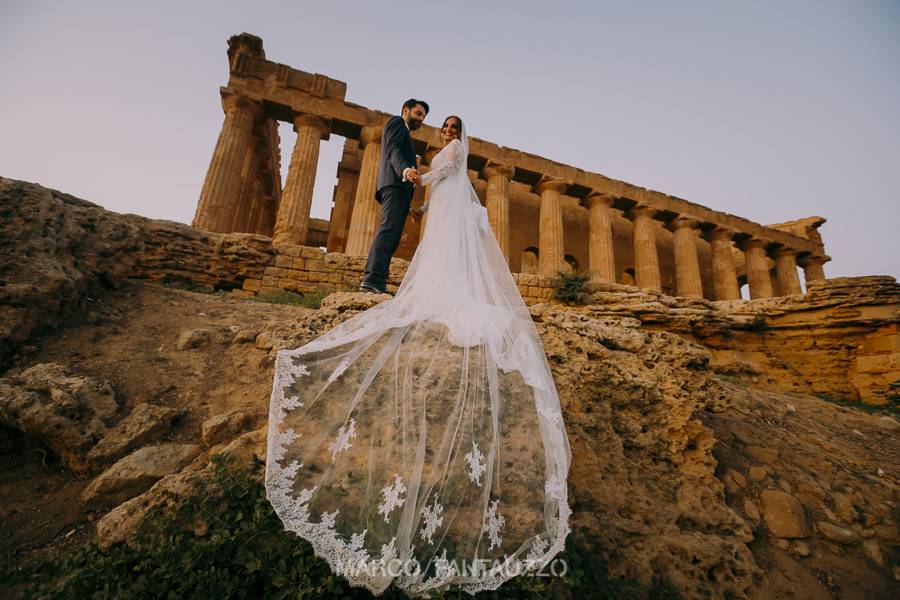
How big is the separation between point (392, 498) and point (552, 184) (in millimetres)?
14224

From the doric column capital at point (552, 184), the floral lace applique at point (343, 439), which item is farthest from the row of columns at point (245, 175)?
the floral lace applique at point (343, 439)

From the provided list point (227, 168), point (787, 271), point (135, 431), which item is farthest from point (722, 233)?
point (135, 431)

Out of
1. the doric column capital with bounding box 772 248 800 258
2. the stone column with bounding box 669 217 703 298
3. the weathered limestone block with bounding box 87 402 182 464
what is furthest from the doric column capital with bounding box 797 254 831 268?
the weathered limestone block with bounding box 87 402 182 464

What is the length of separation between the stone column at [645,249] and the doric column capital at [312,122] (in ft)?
41.3

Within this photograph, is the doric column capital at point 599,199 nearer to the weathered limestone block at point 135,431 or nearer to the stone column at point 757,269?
the stone column at point 757,269

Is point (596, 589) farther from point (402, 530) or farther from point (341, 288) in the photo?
point (341, 288)

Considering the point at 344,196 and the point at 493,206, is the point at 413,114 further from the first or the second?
the point at 344,196

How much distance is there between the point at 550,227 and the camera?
1334 cm

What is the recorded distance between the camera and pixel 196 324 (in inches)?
146

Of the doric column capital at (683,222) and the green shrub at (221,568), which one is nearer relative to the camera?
the green shrub at (221,568)

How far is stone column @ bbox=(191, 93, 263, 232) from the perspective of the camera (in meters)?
9.74

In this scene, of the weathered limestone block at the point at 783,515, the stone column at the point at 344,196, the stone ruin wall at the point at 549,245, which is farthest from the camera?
the stone column at the point at 344,196

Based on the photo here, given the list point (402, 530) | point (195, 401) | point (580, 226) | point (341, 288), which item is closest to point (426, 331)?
point (402, 530)

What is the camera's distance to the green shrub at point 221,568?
4.49 ft
